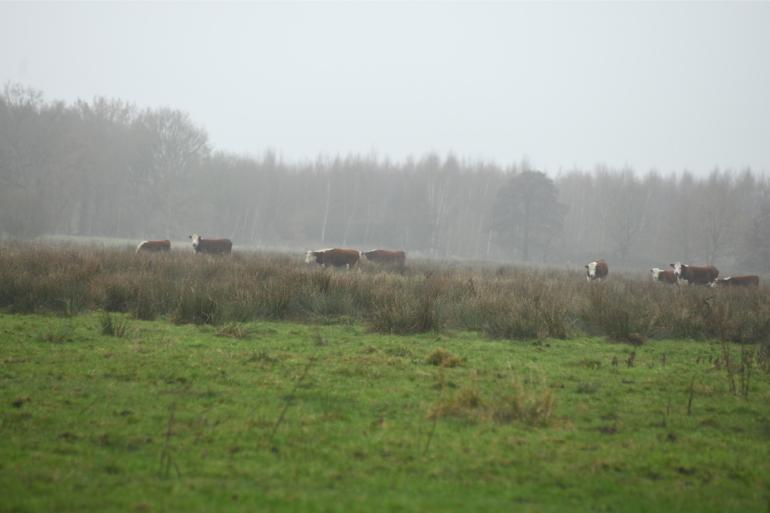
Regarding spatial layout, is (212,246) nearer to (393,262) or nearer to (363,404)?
(393,262)

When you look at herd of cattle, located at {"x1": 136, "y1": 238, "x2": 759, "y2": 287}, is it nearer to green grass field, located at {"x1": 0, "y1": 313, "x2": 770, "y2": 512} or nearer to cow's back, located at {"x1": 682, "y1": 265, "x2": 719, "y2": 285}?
cow's back, located at {"x1": 682, "y1": 265, "x2": 719, "y2": 285}

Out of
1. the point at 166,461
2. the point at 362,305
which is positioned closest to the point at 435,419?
the point at 166,461

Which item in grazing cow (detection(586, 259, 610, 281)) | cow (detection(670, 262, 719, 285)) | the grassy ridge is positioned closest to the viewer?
the grassy ridge

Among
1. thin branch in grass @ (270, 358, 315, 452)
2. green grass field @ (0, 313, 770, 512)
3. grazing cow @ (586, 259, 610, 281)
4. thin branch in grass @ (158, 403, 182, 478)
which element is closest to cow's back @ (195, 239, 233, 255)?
grazing cow @ (586, 259, 610, 281)

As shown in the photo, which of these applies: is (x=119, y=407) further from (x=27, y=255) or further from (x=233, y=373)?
(x=27, y=255)

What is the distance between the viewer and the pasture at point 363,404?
377cm

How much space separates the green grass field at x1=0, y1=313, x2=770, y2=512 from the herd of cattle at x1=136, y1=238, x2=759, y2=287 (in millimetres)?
15028

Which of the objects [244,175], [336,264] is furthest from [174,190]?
[336,264]

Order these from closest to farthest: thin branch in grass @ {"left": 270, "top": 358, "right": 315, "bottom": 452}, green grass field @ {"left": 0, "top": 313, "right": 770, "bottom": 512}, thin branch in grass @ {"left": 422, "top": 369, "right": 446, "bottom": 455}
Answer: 1. green grass field @ {"left": 0, "top": 313, "right": 770, "bottom": 512}
2. thin branch in grass @ {"left": 422, "top": 369, "right": 446, "bottom": 455}
3. thin branch in grass @ {"left": 270, "top": 358, "right": 315, "bottom": 452}

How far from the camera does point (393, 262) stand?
25344 mm

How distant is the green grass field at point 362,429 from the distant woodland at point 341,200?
37487 mm

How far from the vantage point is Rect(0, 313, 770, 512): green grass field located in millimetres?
3680

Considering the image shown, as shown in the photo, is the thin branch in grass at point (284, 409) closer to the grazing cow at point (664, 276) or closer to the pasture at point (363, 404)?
the pasture at point (363, 404)

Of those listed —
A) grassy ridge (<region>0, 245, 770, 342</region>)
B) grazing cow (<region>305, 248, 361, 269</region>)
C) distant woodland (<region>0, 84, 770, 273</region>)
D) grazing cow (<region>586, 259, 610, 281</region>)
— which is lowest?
grassy ridge (<region>0, 245, 770, 342</region>)
